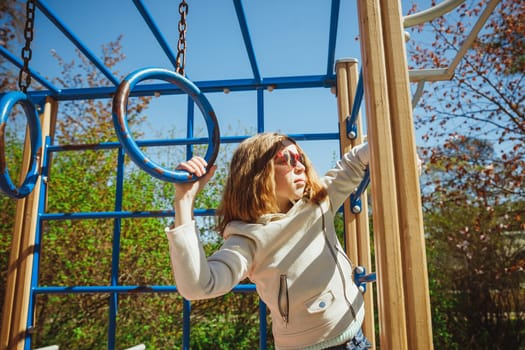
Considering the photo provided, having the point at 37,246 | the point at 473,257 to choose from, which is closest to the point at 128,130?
the point at 37,246

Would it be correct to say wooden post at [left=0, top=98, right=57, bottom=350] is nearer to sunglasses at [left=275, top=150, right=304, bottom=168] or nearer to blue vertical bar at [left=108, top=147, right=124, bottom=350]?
blue vertical bar at [left=108, top=147, right=124, bottom=350]

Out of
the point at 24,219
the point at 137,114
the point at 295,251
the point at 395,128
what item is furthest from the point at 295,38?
the point at 137,114

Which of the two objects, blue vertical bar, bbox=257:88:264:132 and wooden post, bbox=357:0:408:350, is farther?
blue vertical bar, bbox=257:88:264:132

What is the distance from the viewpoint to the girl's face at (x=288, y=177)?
1398 millimetres

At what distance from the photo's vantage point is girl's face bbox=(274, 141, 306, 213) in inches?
55.1

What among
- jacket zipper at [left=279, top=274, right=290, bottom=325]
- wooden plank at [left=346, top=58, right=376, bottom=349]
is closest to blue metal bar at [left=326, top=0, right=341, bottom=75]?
wooden plank at [left=346, top=58, right=376, bottom=349]

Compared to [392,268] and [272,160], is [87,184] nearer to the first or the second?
[272,160]

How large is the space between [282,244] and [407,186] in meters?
0.60

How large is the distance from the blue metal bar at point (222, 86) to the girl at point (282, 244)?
1027mm

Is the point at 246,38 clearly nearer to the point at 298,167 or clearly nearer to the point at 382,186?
the point at 298,167

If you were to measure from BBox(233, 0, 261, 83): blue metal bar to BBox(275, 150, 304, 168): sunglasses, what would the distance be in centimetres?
78

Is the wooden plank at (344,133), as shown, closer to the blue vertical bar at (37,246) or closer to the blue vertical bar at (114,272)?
the blue vertical bar at (114,272)

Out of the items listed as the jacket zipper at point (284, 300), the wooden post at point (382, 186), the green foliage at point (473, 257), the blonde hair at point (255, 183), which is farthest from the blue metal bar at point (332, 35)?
the green foliage at point (473, 257)

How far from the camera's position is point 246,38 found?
202 cm
